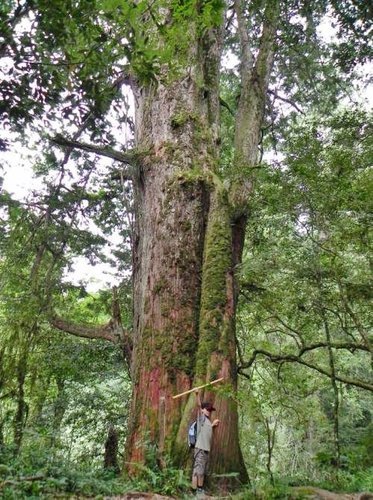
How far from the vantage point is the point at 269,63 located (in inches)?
298

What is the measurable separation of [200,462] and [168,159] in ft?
11.9

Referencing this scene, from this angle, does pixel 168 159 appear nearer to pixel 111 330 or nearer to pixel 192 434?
pixel 111 330

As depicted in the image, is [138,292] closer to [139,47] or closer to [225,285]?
[225,285]

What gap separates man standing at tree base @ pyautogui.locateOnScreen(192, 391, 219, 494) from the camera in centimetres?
384

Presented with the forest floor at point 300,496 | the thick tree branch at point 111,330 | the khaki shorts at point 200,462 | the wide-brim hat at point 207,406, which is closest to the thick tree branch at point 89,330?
the thick tree branch at point 111,330

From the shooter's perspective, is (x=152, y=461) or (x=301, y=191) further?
(x=301, y=191)

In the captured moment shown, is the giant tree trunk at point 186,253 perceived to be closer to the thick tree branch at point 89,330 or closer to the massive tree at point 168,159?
the massive tree at point 168,159

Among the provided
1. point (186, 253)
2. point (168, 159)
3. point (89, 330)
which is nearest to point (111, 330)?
point (89, 330)

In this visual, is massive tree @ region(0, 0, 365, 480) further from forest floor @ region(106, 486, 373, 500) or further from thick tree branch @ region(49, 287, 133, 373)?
forest floor @ region(106, 486, 373, 500)

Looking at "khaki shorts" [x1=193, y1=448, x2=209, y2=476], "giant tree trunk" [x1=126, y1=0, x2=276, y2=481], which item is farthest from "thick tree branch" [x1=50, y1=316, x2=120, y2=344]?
"khaki shorts" [x1=193, y1=448, x2=209, y2=476]

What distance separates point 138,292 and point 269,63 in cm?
464

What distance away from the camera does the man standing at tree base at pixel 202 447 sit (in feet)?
12.6

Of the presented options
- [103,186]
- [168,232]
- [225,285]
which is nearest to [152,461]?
[225,285]

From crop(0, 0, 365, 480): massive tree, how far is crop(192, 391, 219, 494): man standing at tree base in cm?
13
